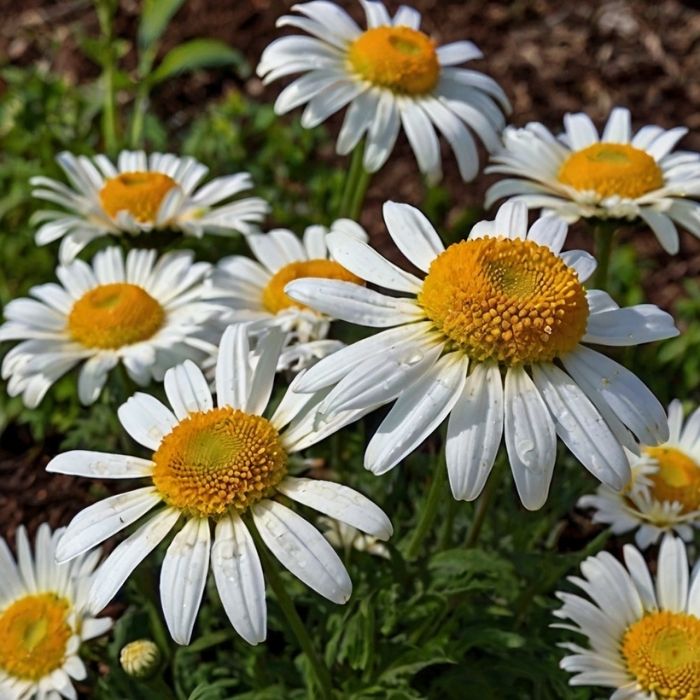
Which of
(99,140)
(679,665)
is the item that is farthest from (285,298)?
(99,140)

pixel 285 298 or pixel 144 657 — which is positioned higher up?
pixel 285 298

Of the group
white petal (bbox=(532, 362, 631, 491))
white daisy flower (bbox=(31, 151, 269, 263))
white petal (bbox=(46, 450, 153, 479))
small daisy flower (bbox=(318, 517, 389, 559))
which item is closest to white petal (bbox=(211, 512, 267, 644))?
white petal (bbox=(46, 450, 153, 479))

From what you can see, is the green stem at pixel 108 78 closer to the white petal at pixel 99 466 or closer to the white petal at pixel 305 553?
the white petal at pixel 99 466

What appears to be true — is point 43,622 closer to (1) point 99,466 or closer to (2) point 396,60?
(1) point 99,466

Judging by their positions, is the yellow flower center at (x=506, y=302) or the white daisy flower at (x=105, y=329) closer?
the yellow flower center at (x=506, y=302)

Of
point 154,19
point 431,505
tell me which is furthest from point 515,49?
point 431,505

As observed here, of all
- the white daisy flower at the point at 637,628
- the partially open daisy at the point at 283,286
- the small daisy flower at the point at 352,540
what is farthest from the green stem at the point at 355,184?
the white daisy flower at the point at 637,628

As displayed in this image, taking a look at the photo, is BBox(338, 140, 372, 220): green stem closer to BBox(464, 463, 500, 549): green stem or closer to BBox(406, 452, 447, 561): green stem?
BBox(464, 463, 500, 549): green stem

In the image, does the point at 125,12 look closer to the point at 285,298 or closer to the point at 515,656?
the point at 285,298
